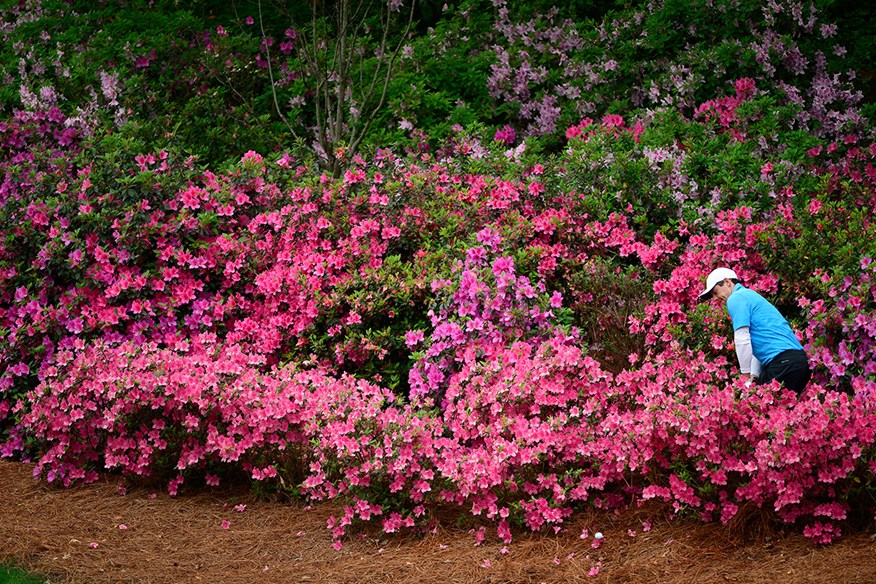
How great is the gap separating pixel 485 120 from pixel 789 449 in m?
5.69

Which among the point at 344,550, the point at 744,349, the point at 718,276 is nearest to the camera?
the point at 344,550

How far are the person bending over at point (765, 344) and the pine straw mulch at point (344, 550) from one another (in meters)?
0.99

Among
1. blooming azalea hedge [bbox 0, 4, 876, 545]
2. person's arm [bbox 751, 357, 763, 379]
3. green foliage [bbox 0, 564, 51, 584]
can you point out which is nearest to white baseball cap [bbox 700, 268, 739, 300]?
blooming azalea hedge [bbox 0, 4, 876, 545]

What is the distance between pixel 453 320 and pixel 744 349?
5.33 ft

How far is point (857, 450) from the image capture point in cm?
376

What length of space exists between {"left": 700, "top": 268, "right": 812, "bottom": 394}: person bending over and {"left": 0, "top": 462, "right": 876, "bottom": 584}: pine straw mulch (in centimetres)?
99

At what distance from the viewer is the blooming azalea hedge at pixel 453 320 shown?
14.3 feet

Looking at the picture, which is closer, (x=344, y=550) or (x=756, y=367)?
(x=344, y=550)

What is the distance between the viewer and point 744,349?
15.8 ft

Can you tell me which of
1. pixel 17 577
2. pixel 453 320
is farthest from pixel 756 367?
pixel 17 577

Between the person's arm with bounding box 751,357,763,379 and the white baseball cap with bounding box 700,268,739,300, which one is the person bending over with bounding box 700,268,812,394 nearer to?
the person's arm with bounding box 751,357,763,379

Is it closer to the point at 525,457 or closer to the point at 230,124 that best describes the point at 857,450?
the point at 525,457

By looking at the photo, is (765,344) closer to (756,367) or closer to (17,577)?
(756,367)

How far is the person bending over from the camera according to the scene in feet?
15.7
